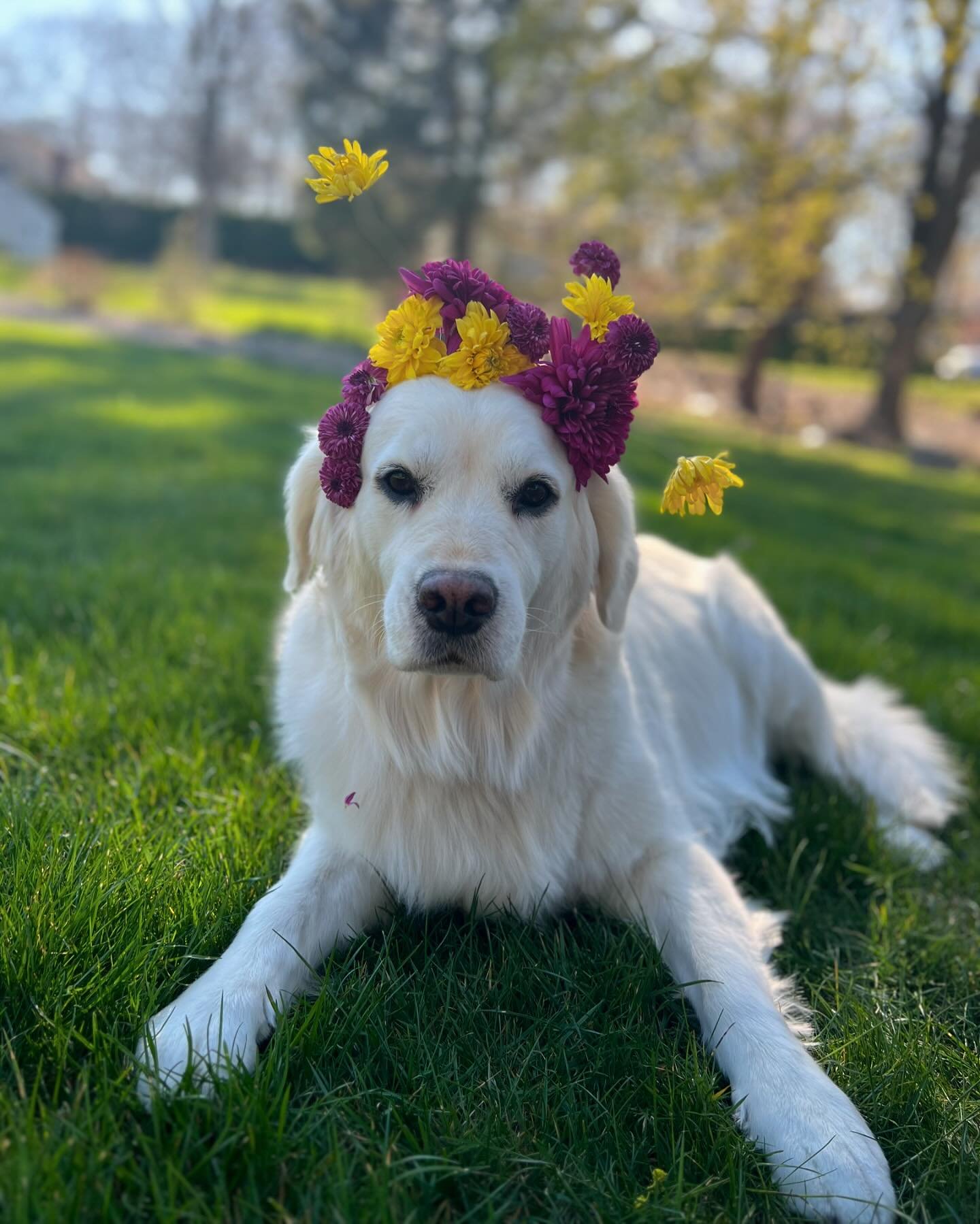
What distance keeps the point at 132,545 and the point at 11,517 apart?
3.02ft

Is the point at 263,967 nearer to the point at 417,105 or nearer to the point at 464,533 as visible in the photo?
the point at 464,533

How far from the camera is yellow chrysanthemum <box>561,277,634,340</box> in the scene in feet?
7.00

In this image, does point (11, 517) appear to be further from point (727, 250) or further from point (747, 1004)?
point (727, 250)

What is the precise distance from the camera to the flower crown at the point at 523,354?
213cm

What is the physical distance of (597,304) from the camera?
7.02 ft

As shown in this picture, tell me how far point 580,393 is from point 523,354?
0.51 ft

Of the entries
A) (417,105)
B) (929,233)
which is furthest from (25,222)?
(929,233)

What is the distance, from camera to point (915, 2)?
33.4ft

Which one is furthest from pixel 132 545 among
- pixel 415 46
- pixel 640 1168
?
pixel 415 46

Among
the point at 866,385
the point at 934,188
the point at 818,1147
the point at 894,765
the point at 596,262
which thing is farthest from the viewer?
the point at 866,385

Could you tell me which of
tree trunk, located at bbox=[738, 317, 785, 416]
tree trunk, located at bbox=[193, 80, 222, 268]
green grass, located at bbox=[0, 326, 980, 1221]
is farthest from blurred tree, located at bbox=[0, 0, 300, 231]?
green grass, located at bbox=[0, 326, 980, 1221]

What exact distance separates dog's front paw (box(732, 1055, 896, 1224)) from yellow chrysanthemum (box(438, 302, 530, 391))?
149 cm

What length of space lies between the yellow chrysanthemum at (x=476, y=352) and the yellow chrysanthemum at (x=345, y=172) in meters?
0.34

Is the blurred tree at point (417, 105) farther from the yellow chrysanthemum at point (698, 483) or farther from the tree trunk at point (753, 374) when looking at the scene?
the yellow chrysanthemum at point (698, 483)
